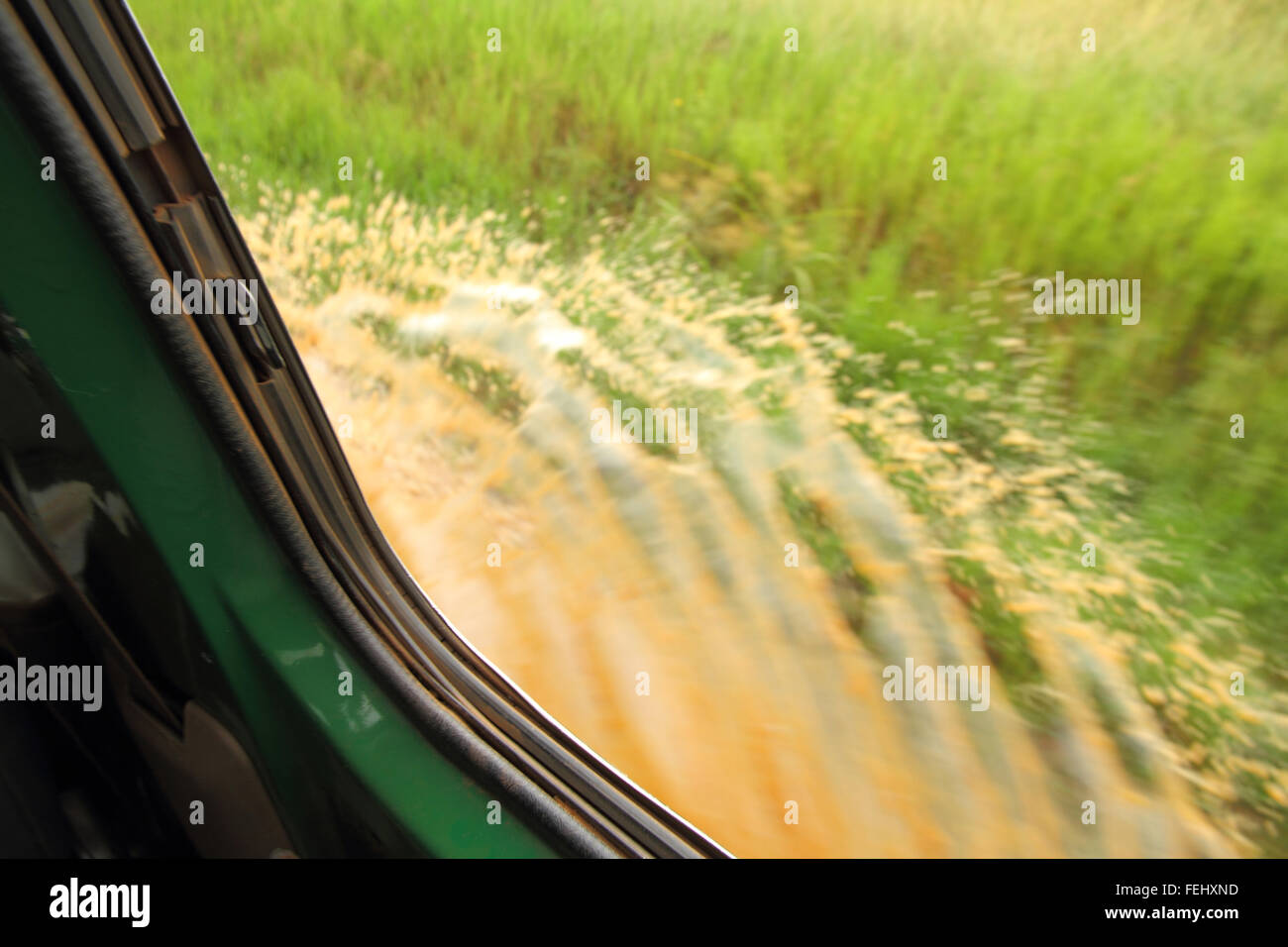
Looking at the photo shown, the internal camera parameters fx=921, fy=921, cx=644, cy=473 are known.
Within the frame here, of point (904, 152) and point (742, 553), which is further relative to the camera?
point (904, 152)

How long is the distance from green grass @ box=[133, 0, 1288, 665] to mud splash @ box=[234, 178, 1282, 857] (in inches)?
4.6

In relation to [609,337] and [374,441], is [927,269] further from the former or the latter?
[374,441]

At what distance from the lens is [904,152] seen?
2.00 meters

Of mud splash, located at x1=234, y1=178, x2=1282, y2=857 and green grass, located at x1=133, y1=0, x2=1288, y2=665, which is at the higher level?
green grass, located at x1=133, y1=0, x2=1288, y2=665

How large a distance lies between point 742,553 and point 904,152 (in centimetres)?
95

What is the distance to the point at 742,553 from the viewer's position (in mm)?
1814

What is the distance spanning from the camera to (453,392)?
2.10 m

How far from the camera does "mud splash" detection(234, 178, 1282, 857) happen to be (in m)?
1.46

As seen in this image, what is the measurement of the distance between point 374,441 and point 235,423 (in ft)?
3.48

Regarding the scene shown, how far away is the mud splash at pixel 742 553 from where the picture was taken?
1.46 meters

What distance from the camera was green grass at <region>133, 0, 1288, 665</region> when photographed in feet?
5.05

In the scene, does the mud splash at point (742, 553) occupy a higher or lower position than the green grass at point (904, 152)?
lower

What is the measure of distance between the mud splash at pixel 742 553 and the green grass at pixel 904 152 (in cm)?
12

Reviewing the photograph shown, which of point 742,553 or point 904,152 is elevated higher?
point 904,152
